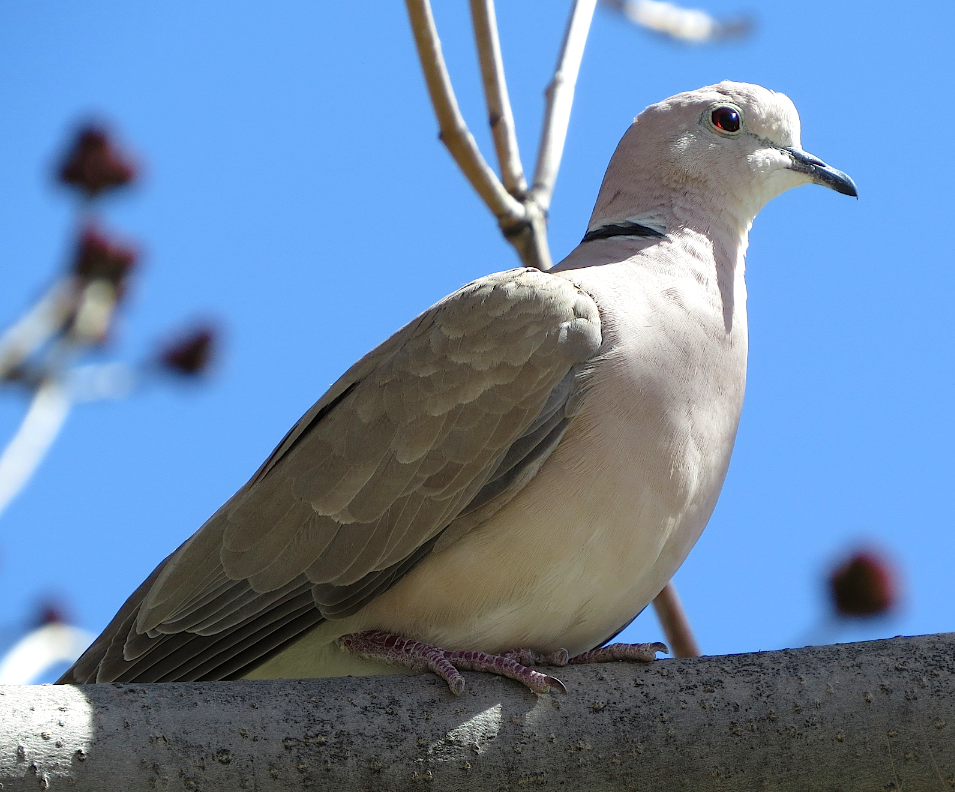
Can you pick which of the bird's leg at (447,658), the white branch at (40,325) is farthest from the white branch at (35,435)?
the bird's leg at (447,658)

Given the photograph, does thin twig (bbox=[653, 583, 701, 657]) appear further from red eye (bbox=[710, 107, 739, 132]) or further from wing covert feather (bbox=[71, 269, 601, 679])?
red eye (bbox=[710, 107, 739, 132])

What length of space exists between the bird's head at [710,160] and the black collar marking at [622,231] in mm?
35

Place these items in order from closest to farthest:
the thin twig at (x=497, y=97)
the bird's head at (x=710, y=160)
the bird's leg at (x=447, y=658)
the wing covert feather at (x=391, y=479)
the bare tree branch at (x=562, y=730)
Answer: the bare tree branch at (x=562, y=730)
the bird's leg at (x=447, y=658)
the wing covert feather at (x=391, y=479)
the bird's head at (x=710, y=160)
the thin twig at (x=497, y=97)

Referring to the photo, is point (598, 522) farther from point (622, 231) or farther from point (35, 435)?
point (35, 435)

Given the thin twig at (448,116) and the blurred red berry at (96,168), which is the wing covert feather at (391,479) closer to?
the thin twig at (448,116)

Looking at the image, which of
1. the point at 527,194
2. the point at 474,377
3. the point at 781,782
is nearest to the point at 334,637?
the point at 474,377

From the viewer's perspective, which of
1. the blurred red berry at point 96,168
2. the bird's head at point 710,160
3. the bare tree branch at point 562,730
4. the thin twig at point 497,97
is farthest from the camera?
the blurred red berry at point 96,168

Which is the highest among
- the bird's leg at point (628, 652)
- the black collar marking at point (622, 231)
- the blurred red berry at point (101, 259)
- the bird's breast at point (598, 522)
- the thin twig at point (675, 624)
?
the blurred red berry at point (101, 259)

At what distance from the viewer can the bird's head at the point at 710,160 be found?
3.85 m

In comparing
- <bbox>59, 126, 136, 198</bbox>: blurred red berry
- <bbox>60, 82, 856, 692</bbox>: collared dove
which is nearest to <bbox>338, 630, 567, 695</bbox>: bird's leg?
<bbox>60, 82, 856, 692</bbox>: collared dove

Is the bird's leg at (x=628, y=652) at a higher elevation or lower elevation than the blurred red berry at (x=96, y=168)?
lower

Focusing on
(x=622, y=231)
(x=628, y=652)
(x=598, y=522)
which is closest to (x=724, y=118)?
(x=622, y=231)

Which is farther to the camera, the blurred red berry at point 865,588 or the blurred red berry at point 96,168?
the blurred red berry at point 96,168

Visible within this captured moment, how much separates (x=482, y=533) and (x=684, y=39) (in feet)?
8.62
